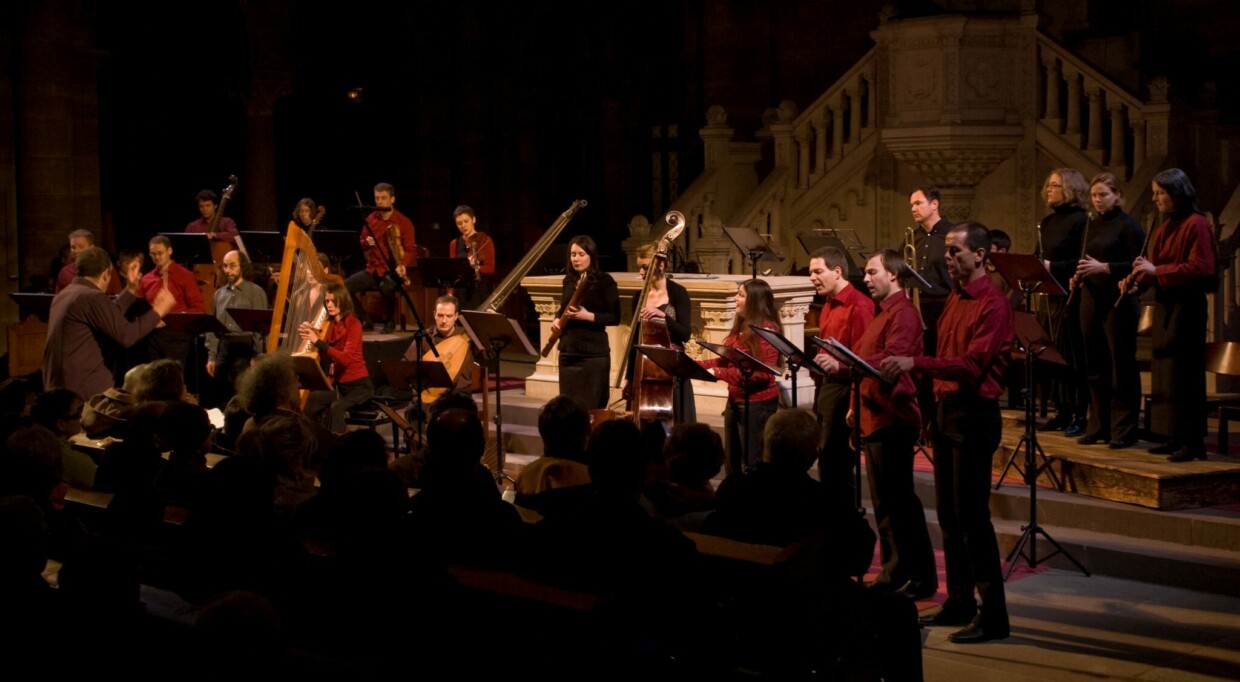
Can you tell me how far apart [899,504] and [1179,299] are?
96.4 inches

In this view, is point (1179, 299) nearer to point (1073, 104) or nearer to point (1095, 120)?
point (1095, 120)

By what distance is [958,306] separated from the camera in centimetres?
632

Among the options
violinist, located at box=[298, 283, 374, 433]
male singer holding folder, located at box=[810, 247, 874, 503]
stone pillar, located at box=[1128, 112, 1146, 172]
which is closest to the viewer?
male singer holding folder, located at box=[810, 247, 874, 503]

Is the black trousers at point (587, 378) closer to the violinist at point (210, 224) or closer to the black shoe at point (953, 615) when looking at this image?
the black shoe at point (953, 615)

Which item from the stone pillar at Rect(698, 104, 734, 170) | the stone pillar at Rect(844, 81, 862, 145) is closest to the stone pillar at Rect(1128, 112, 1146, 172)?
the stone pillar at Rect(844, 81, 862, 145)

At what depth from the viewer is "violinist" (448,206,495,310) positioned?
1299cm

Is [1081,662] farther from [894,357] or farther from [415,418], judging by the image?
[415,418]

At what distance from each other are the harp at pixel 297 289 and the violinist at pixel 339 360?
14 cm

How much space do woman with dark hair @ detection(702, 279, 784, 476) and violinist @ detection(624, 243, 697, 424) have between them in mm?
507

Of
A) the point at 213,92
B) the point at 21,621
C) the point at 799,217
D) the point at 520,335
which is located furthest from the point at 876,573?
the point at 213,92

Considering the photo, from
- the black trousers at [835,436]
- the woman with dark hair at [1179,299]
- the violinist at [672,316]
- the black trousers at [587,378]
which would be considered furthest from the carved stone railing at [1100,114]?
the black trousers at [835,436]

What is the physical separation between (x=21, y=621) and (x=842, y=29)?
46.2 feet

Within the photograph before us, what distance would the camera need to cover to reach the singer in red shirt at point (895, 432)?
649 cm

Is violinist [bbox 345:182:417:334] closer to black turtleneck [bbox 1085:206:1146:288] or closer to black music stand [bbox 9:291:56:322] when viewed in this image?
black music stand [bbox 9:291:56:322]
